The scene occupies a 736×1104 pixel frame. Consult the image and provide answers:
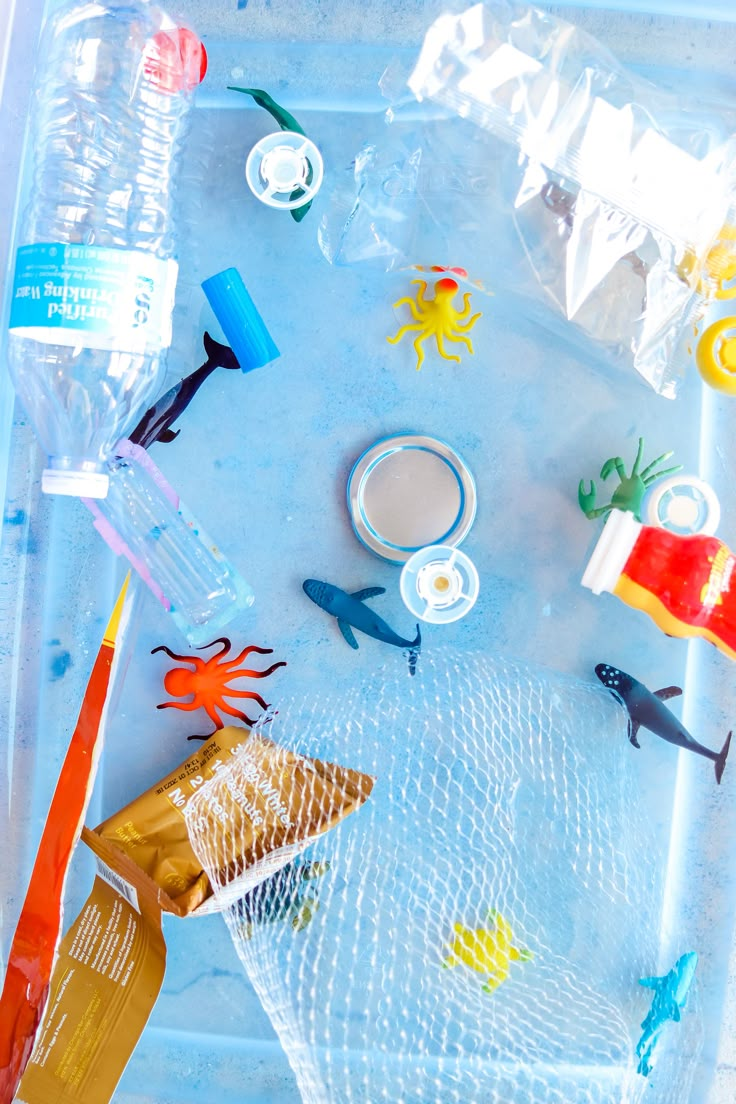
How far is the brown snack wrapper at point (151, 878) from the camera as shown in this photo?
2.68 ft

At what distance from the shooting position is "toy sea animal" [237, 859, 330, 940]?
84 centimetres

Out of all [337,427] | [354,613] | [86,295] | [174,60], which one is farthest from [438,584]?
[174,60]

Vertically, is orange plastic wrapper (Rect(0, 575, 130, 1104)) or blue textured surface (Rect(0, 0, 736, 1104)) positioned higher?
blue textured surface (Rect(0, 0, 736, 1104))

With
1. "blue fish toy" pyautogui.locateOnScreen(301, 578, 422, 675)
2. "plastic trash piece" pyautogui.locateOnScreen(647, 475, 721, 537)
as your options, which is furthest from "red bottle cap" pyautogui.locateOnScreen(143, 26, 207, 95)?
"plastic trash piece" pyautogui.locateOnScreen(647, 475, 721, 537)

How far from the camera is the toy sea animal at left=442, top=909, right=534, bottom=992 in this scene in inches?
32.5

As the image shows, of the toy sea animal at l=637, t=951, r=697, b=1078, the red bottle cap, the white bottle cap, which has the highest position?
the red bottle cap

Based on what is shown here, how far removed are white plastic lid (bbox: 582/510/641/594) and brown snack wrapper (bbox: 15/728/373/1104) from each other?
29 centimetres

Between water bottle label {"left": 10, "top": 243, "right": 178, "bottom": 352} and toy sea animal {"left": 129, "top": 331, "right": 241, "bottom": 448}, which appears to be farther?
toy sea animal {"left": 129, "top": 331, "right": 241, "bottom": 448}

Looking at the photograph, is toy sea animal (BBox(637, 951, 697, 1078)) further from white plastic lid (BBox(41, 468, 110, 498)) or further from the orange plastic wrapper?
white plastic lid (BBox(41, 468, 110, 498))

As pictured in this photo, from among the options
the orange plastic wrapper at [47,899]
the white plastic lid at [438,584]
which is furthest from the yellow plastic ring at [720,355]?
the orange plastic wrapper at [47,899]

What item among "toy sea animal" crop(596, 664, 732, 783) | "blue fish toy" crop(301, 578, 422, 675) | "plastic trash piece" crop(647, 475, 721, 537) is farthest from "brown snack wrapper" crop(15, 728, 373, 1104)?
"plastic trash piece" crop(647, 475, 721, 537)

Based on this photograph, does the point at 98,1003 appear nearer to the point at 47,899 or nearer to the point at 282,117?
the point at 47,899

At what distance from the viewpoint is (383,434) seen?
909 millimetres

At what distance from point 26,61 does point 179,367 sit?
1.13 feet
